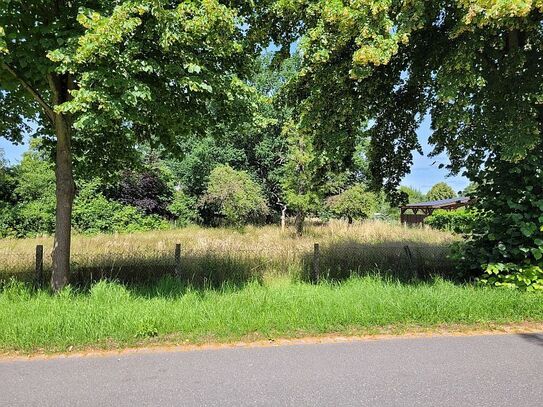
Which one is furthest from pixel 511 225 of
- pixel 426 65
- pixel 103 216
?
pixel 103 216

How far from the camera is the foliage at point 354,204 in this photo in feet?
91.6

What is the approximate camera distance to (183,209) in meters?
31.7

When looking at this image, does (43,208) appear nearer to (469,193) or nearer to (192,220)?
(192,220)

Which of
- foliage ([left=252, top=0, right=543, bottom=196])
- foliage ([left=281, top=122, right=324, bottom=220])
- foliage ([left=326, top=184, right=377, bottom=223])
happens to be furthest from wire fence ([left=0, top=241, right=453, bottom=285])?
foliage ([left=326, top=184, right=377, bottom=223])

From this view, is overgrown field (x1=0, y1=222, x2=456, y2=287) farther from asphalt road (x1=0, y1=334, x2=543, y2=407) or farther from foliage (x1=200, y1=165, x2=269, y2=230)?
foliage (x1=200, y1=165, x2=269, y2=230)

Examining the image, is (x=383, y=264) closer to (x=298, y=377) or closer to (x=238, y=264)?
(x=238, y=264)

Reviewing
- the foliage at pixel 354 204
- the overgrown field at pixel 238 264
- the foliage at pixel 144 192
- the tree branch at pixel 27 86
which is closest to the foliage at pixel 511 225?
the overgrown field at pixel 238 264

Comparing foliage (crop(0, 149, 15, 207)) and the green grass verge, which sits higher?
foliage (crop(0, 149, 15, 207))

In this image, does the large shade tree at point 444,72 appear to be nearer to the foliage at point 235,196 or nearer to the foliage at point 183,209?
the foliage at point 235,196

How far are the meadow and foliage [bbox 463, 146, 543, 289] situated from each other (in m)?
0.48

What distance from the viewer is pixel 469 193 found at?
25.9 ft

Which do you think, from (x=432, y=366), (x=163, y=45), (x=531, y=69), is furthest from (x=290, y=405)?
(x=531, y=69)

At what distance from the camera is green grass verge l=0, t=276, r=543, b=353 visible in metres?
5.10

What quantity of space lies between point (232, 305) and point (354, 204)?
22770mm
